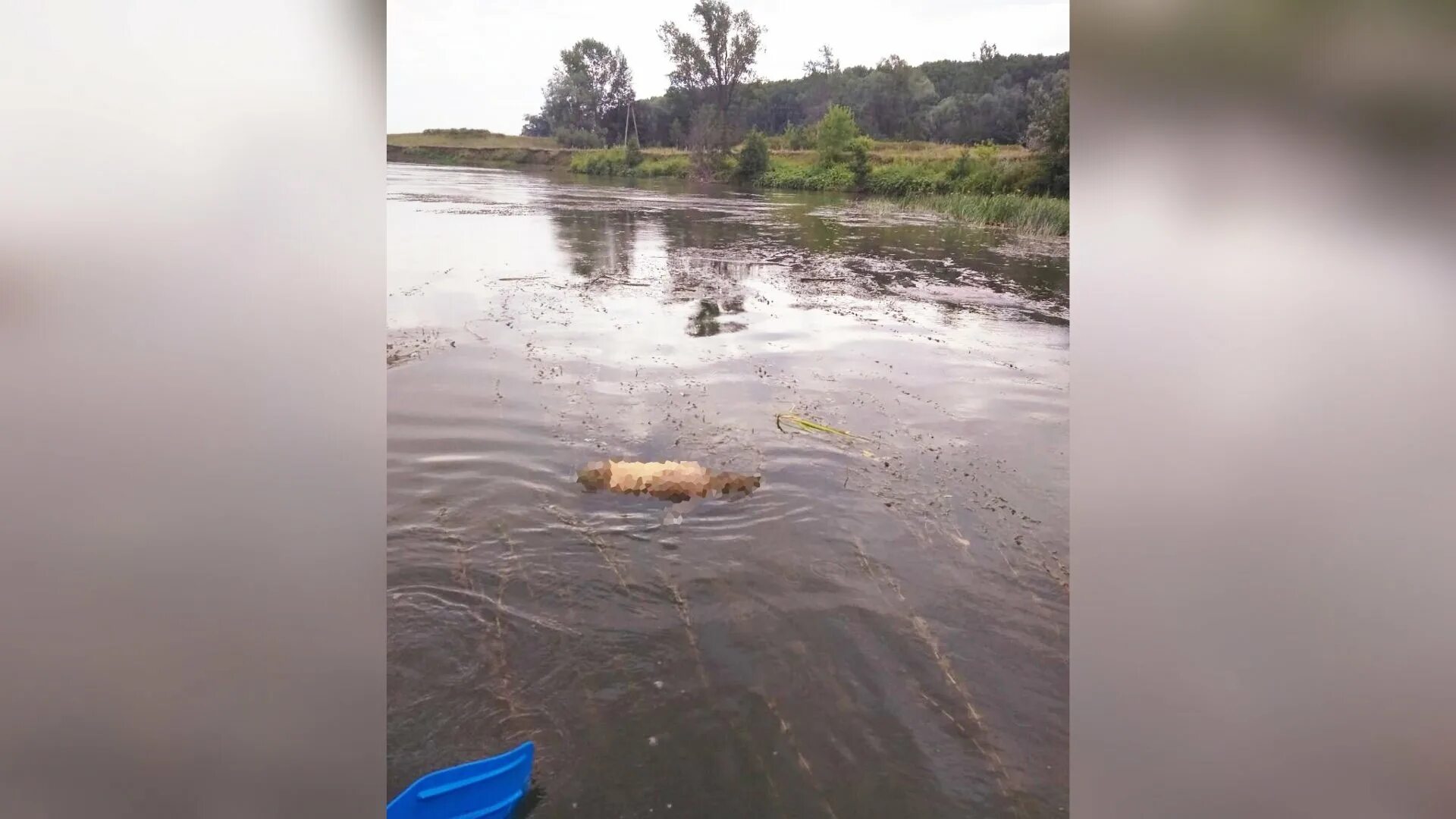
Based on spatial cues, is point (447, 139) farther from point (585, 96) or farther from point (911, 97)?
point (911, 97)

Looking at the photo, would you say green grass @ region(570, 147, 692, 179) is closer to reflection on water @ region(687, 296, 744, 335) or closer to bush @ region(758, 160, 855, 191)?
bush @ region(758, 160, 855, 191)

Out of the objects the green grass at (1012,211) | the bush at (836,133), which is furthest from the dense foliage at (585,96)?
the green grass at (1012,211)

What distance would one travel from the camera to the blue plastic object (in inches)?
97.0

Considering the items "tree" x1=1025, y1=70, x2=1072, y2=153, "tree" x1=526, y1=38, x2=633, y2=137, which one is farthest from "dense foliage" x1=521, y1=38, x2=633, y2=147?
"tree" x1=1025, y1=70, x2=1072, y2=153

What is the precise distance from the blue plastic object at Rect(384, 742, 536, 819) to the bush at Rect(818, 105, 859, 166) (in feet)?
8.53

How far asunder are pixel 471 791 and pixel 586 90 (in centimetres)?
263

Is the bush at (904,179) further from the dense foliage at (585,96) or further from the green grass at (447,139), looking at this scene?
the green grass at (447,139)

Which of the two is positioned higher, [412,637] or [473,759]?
[412,637]

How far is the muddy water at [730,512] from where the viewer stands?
289 cm
